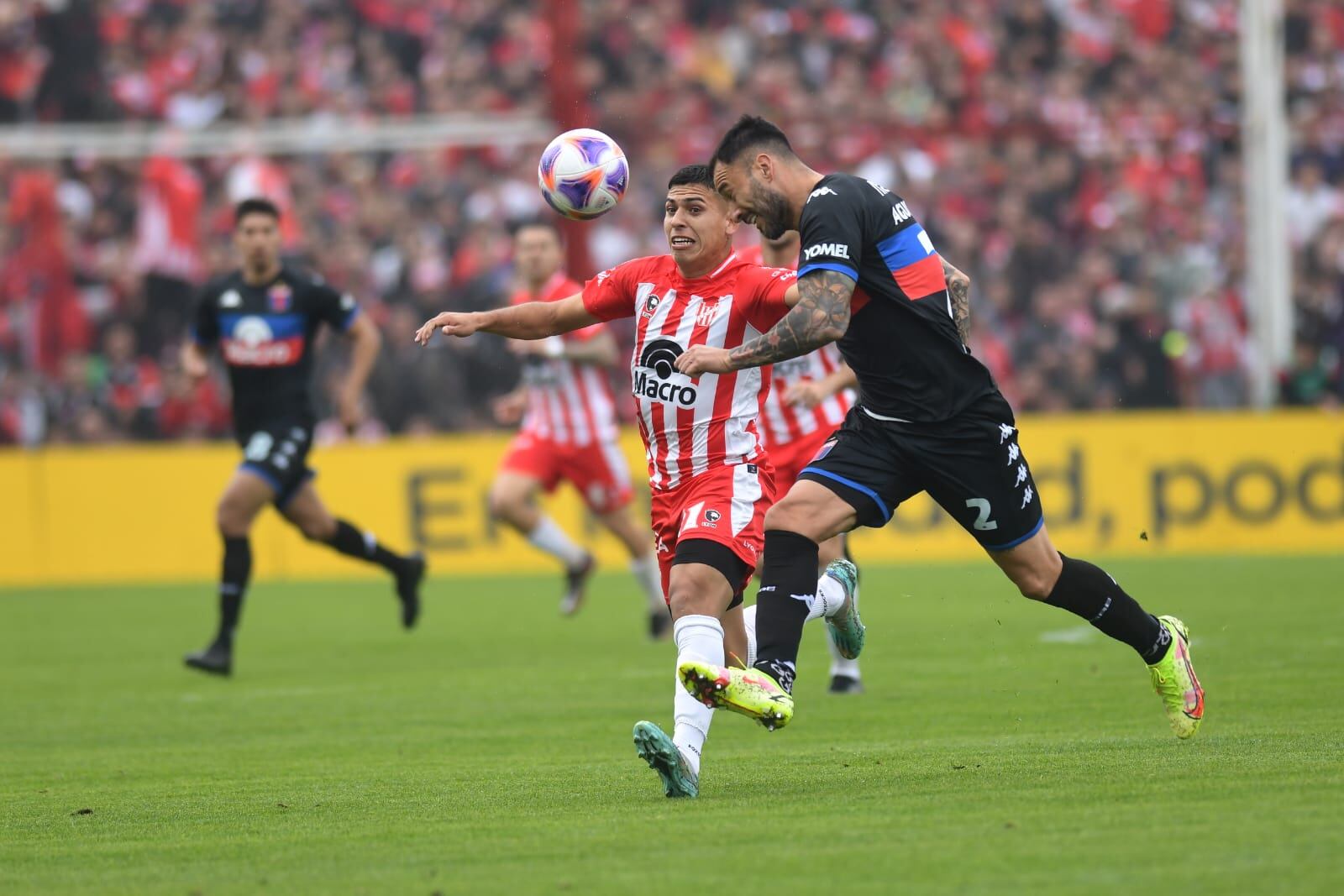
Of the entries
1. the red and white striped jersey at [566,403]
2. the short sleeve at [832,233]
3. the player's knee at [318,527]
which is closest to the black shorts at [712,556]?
the short sleeve at [832,233]

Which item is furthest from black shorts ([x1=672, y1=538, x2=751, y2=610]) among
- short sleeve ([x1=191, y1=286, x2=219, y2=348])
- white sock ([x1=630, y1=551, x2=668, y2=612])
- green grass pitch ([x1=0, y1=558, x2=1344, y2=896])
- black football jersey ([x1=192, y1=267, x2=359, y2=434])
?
white sock ([x1=630, y1=551, x2=668, y2=612])

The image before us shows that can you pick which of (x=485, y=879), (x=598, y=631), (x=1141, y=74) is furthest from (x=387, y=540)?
(x=485, y=879)

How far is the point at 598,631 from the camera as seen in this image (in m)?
13.7

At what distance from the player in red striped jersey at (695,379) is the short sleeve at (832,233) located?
Answer: 398 millimetres

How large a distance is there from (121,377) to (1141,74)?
40.5 feet

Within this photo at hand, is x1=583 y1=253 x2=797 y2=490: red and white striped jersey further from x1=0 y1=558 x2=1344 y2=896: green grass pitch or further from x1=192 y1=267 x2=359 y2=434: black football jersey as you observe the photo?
x1=192 y1=267 x2=359 y2=434: black football jersey

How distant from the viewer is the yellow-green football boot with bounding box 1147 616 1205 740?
719 cm

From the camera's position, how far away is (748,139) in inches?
264

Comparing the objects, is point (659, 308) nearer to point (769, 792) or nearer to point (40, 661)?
point (769, 792)

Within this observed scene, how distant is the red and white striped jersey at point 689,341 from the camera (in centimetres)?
700

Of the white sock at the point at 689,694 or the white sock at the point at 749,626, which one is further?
the white sock at the point at 749,626

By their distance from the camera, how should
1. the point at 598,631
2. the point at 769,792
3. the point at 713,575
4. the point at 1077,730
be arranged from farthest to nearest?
the point at 598,631, the point at 1077,730, the point at 713,575, the point at 769,792

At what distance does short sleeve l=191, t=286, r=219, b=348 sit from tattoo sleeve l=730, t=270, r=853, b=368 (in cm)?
663

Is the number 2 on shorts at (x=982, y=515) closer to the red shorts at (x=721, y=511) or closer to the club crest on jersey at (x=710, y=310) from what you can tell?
the red shorts at (x=721, y=511)
